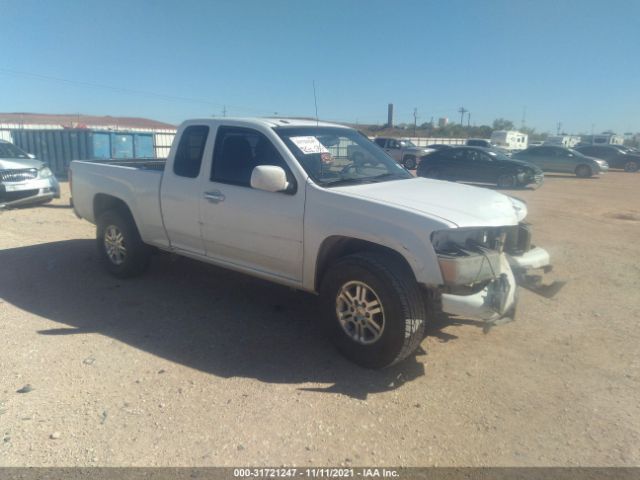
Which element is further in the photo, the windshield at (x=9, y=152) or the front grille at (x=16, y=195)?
the windshield at (x=9, y=152)

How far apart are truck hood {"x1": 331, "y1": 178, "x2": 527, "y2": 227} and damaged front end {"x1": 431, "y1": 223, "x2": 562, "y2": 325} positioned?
0.10 m

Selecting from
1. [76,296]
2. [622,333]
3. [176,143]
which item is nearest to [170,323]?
[76,296]

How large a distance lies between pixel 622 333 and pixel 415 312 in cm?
239

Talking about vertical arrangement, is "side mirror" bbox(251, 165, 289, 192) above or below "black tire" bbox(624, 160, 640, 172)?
above

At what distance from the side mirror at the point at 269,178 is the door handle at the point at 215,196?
2.25 feet

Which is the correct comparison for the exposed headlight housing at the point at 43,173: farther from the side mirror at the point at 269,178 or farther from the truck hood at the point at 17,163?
the side mirror at the point at 269,178

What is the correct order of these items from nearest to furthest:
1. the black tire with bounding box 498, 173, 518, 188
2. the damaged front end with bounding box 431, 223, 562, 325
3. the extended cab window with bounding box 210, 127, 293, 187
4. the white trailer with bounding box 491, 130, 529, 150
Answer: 1. the damaged front end with bounding box 431, 223, 562, 325
2. the extended cab window with bounding box 210, 127, 293, 187
3. the black tire with bounding box 498, 173, 518, 188
4. the white trailer with bounding box 491, 130, 529, 150

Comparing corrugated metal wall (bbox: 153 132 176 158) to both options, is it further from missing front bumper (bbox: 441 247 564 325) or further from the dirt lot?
missing front bumper (bbox: 441 247 564 325)

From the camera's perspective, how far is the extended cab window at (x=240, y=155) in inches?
179

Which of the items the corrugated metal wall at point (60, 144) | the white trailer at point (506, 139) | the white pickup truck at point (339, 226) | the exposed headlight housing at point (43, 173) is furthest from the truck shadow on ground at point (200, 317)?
the white trailer at point (506, 139)

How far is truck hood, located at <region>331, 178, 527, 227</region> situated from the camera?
366 cm

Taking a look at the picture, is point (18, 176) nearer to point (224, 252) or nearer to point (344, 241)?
point (224, 252)

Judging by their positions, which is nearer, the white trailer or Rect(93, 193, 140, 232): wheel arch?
Rect(93, 193, 140, 232): wheel arch

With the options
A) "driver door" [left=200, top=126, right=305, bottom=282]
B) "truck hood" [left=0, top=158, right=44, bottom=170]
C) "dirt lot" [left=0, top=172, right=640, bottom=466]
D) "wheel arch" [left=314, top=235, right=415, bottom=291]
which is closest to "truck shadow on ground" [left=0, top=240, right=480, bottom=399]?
"dirt lot" [left=0, top=172, right=640, bottom=466]
